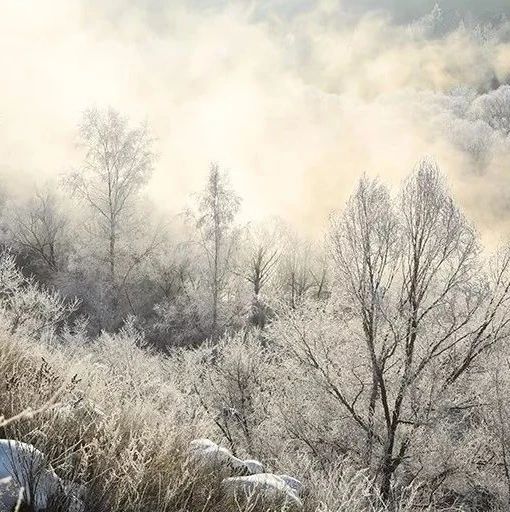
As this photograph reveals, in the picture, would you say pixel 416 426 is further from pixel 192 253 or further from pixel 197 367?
pixel 192 253

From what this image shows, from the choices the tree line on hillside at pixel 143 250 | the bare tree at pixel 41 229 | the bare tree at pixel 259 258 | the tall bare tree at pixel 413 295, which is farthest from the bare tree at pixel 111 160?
the tall bare tree at pixel 413 295

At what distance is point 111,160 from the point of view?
28.7m

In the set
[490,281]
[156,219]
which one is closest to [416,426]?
[490,281]

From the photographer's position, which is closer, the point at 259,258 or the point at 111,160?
the point at 111,160

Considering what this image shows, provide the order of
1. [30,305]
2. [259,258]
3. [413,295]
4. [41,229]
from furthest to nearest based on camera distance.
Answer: [259,258], [41,229], [30,305], [413,295]

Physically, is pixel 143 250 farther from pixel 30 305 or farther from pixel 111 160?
pixel 30 305

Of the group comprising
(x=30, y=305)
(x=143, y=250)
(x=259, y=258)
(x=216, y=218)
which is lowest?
(x=30, y=305)

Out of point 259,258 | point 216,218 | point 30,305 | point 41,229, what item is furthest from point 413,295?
point 41,229

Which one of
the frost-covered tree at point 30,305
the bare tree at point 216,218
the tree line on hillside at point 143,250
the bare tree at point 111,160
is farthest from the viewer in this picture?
the tree line on hillside at point 143,250

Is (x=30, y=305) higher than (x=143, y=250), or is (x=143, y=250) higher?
(x=143, y=250)

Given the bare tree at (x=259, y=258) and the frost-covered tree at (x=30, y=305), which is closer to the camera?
the frost-covered tree at (x=30, y=305)

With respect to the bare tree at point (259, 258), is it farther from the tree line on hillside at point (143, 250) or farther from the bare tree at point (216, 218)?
the bare tree at point (216, 218)

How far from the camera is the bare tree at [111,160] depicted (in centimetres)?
2830

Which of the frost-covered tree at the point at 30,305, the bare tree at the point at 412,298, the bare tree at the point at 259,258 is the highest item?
the bare tree at the point at 259,258
